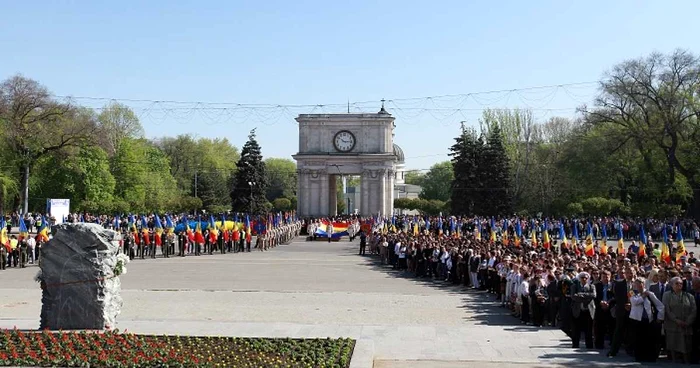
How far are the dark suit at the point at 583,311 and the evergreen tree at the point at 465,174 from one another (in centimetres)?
5958

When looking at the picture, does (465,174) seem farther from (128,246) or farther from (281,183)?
(281,183)

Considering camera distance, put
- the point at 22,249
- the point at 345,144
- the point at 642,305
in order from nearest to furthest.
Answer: the point at 642,305 → the point at 22,249 → the point at 345,144

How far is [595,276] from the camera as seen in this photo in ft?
53.0

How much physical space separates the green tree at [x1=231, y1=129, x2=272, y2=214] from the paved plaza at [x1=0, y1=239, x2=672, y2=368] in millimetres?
48822

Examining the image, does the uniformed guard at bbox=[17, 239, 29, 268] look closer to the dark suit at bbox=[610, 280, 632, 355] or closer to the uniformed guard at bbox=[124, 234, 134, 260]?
the uniformed guard at bbox=[124, 234, 134, 260]

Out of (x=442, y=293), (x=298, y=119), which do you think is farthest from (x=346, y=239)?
(x=442, y=293)

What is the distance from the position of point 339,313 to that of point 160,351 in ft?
22.6

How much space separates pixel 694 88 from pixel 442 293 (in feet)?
128

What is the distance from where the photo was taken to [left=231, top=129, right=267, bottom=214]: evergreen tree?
81938 millimetres

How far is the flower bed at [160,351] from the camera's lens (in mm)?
12609

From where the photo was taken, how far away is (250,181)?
80938 mm

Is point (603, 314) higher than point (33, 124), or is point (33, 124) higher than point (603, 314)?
point (33, 124)

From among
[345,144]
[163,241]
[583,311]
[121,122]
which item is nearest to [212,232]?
[163,241]

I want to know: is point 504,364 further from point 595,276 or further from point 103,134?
point 103,134
